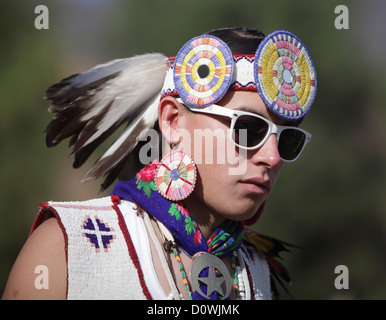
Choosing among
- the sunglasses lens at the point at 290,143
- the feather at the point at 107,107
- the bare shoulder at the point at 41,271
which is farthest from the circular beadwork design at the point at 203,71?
the bare shoulder at the point at 41,271

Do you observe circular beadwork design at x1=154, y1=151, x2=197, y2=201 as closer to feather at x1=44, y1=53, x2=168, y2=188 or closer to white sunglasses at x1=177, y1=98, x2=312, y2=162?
white sunglasses at x1=177, y1=98, x2=312, y2=162

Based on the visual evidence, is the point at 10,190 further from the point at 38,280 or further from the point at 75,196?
the point at 38,280

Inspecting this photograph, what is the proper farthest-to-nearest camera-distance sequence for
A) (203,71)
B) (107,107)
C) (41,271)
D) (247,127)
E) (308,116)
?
(308,116)
(107,107)
(203,71)
(247,127)
(41,271)

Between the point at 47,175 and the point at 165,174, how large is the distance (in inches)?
238

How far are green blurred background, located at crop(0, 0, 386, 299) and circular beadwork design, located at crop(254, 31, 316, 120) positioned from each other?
5874 mm

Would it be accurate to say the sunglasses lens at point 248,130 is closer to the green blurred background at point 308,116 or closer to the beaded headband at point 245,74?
the beaded headband at point 245,74

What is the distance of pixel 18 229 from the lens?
8.27 m

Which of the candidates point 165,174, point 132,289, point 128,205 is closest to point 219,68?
point 165,174

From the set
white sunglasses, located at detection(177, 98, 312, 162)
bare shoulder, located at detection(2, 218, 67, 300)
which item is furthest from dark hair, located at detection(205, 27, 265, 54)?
bare shoulder, located at detection(2, 218, 67, 300)

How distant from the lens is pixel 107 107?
10.6 feet

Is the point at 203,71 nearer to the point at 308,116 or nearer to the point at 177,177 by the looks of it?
the point at 177,177

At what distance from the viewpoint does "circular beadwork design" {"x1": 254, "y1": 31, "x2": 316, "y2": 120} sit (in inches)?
114

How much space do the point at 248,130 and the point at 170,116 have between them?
0.46 meters

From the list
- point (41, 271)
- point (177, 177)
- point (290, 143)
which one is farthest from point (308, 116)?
point (41, 271)
